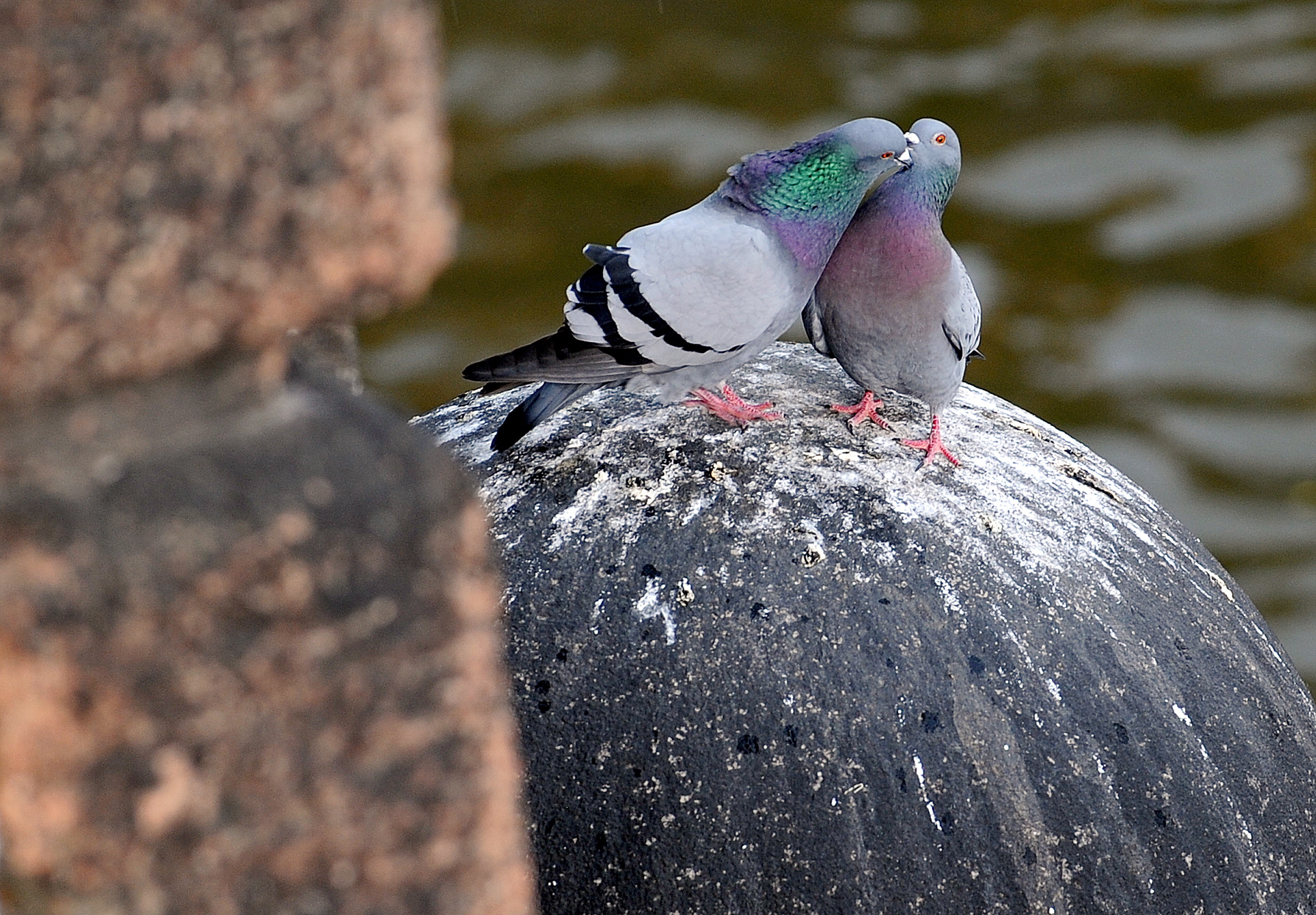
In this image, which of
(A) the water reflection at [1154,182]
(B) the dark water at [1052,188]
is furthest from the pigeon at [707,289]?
(A) the water reflection at [1154,182]

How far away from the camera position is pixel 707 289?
9.03 feet

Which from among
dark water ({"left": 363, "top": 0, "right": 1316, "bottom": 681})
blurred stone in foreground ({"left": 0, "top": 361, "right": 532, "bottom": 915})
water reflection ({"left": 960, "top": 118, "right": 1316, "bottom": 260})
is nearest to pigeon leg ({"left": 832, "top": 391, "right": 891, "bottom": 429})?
blurred stone in foreground ({"left": 0, "top": 361, "right": 532, "bottom": 915})

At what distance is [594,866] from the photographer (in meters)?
2.34

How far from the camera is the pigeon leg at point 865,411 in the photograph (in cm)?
279

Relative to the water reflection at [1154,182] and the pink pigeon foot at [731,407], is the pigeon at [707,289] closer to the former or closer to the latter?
the pink pigeon foot at [731,407]

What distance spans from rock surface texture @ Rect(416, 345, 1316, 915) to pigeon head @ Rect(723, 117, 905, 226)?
44cm

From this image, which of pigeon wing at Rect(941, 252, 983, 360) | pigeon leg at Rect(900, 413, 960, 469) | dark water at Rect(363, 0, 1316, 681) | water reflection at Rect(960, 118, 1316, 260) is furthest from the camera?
water reflection at Rect(960, 118, 1316, 260)

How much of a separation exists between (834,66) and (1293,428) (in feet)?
10.7

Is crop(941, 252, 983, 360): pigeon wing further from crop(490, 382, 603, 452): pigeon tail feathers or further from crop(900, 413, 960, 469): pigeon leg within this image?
crop(490, 382, 603, 452): pigeon tail feathers

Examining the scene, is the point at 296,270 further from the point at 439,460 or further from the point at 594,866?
the point at 594,866

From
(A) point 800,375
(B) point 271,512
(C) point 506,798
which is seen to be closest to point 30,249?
(B) point 271,512

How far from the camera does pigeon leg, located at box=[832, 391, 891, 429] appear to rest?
9.16 ft

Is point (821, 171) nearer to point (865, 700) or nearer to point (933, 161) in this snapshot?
point (933, 161)

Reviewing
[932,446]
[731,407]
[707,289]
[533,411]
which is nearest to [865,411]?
[932,446]
